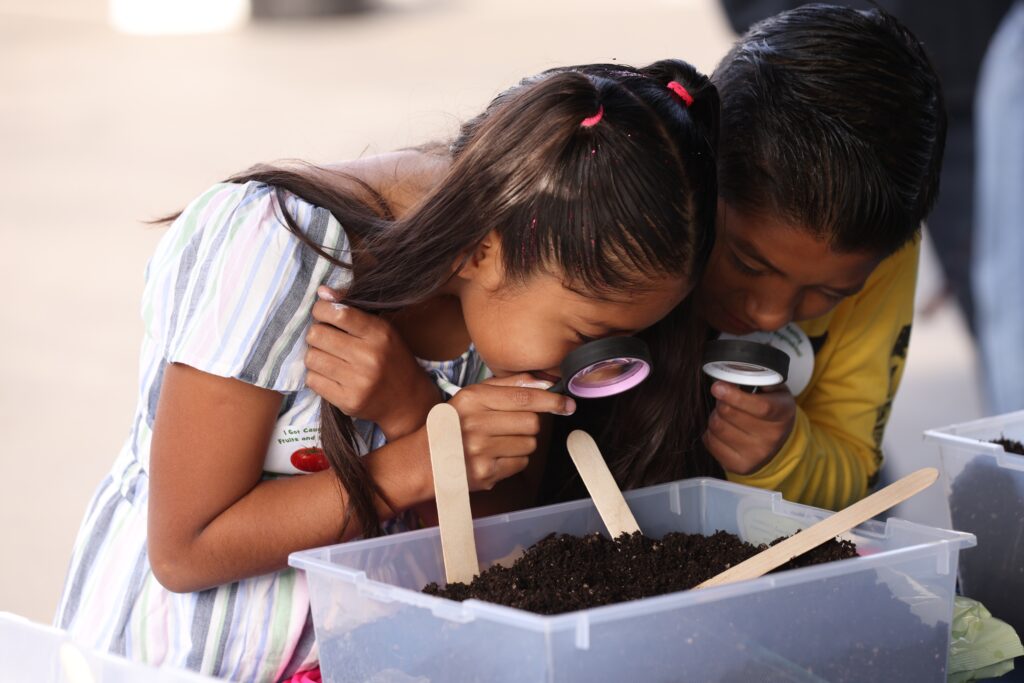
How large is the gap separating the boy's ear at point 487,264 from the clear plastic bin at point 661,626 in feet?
0.74

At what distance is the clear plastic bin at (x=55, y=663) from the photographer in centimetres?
85

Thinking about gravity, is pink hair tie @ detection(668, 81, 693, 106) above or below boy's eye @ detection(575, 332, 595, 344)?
above

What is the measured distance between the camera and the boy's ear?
1.05 meters

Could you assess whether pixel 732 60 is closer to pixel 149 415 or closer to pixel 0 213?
pixel 149 415

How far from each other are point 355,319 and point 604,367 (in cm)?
23

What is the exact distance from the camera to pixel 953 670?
3.26ft

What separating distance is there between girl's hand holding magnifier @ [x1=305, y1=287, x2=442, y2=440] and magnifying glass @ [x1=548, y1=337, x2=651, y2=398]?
0.50 ft

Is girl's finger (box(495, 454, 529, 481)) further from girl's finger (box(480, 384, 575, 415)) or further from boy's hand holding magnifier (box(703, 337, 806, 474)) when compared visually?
boy's hand holding magnifier (box(703, 337, 806, 474))

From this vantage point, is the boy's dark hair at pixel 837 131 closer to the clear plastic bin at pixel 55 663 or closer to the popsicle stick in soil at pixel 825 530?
the popsicle stick in soil at pixel 825 530

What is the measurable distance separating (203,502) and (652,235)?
0.44 m

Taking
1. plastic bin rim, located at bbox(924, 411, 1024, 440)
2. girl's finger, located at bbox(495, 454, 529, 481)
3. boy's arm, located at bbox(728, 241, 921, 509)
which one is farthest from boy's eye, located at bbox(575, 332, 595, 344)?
boy's arm, located at bbox(728, 241, 921, 509)

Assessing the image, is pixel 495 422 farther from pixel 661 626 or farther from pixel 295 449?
pixel 661 626

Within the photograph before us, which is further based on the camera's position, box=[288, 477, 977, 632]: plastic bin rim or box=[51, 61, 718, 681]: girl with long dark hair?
box=[51, 61, 718, 681]: girl with long dark hair

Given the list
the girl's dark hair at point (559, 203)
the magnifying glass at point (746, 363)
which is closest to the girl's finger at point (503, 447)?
the girl's dark hair at point (559, 203)
